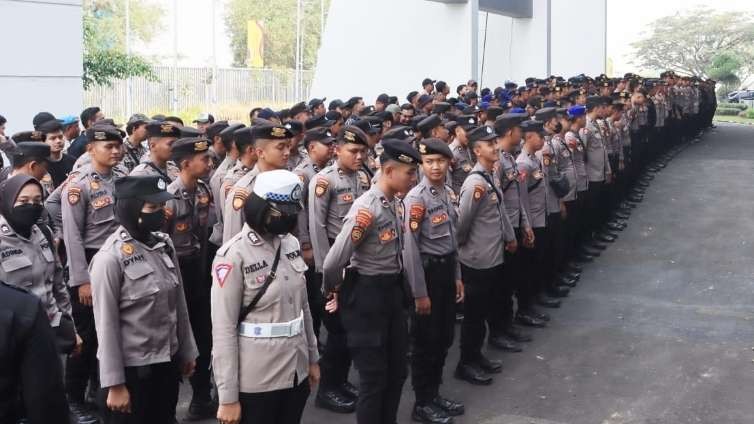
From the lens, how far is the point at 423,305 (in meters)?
5.36

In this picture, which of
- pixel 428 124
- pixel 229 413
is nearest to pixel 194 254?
pixel 229 413

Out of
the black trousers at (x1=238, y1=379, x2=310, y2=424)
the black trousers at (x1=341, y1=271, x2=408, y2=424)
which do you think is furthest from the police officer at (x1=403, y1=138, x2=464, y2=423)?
the black trousers at (x1=238, y1=379, x2=310, y2=424)

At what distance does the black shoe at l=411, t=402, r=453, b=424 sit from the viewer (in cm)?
552

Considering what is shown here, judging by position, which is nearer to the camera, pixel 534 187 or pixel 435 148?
pixel 435 148

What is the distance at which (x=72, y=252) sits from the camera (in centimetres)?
541

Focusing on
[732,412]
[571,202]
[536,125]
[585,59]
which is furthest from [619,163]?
[585,59]

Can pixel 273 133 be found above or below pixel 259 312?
above

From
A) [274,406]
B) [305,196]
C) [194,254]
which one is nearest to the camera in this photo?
[274,406]

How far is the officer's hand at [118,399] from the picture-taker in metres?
3.77

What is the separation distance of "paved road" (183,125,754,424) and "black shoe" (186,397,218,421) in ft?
2.08

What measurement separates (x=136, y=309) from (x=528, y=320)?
4683mm

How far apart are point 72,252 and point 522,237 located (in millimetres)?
3798

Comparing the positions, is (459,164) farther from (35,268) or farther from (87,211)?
(35,268)

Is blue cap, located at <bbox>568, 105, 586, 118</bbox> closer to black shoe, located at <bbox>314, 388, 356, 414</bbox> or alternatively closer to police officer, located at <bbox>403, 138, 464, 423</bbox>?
police officer, located at <bbox>403, 138, 464, 423</bbox>
